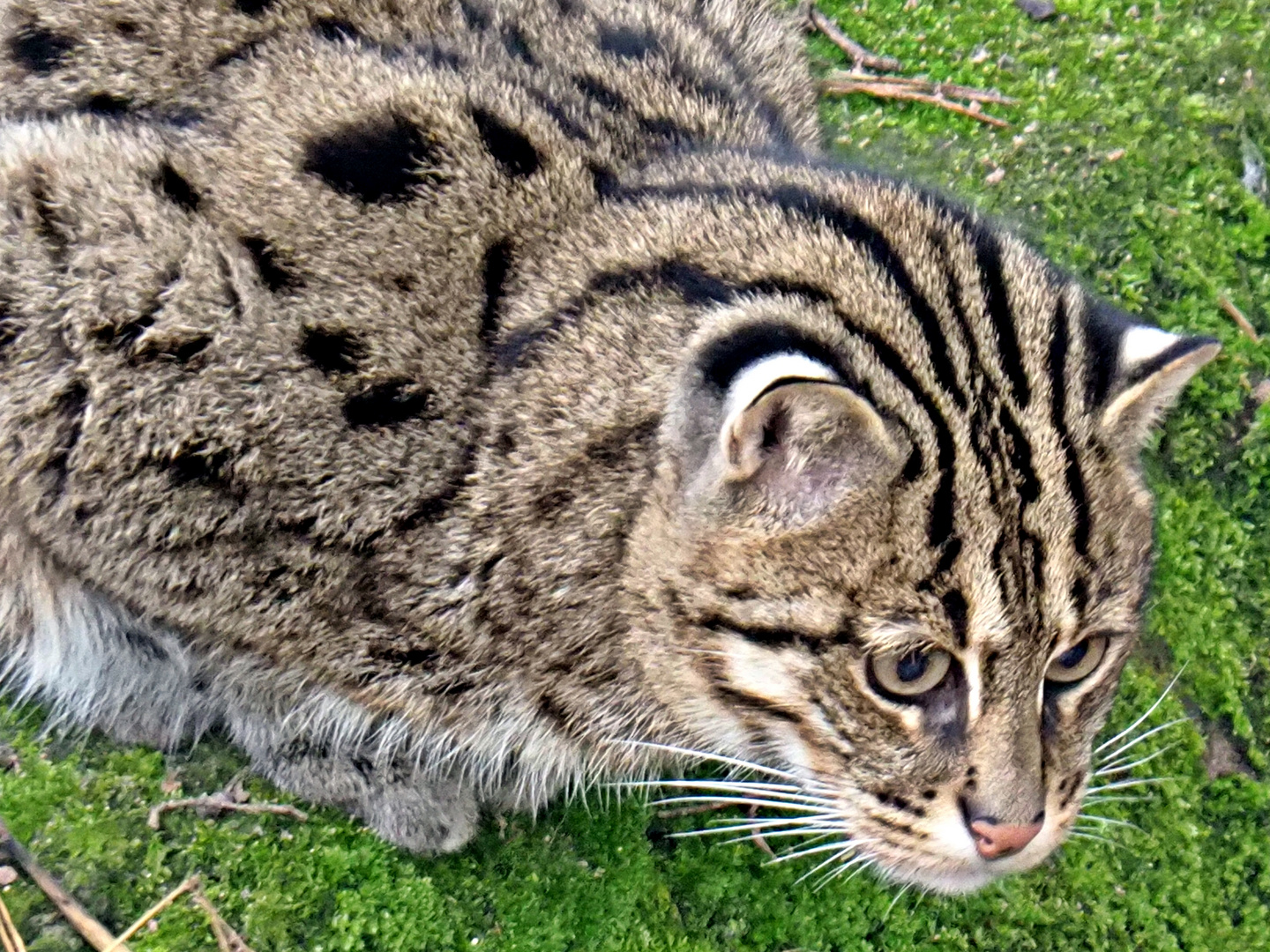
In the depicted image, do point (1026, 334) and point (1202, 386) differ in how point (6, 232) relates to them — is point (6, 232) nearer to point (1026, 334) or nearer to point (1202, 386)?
point (1026, 334)

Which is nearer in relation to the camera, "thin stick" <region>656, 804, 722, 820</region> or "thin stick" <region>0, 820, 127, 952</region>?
"thin stick" <region>0, 820, 127, 952</region>

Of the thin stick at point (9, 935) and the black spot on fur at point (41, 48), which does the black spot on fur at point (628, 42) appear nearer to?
the black spot on fur at point (41, 48)

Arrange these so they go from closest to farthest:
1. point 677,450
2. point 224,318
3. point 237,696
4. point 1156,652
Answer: point 677,450, point 224,318, point 237,696, point 1156,652

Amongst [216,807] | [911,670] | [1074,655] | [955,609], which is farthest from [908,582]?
[216,807]

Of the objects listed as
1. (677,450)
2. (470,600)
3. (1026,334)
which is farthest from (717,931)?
(1026,334)

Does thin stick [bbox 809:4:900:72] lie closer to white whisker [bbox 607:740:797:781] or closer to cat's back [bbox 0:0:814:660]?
cat's back [bbox 0:0:814:660]

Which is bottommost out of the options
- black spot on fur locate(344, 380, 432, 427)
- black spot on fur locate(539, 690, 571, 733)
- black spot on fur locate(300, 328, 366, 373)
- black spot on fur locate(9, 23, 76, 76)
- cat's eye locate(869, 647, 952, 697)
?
black spot on fur locate(539, 690, 571, 733)

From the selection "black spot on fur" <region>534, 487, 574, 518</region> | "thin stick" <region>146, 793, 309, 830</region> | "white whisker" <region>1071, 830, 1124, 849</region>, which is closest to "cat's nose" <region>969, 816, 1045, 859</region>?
"white whisker" <region>1071, 830, 1124, 849</region>

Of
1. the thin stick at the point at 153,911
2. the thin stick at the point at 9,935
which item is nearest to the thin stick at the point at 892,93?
the thin stick at the point at 153,911
